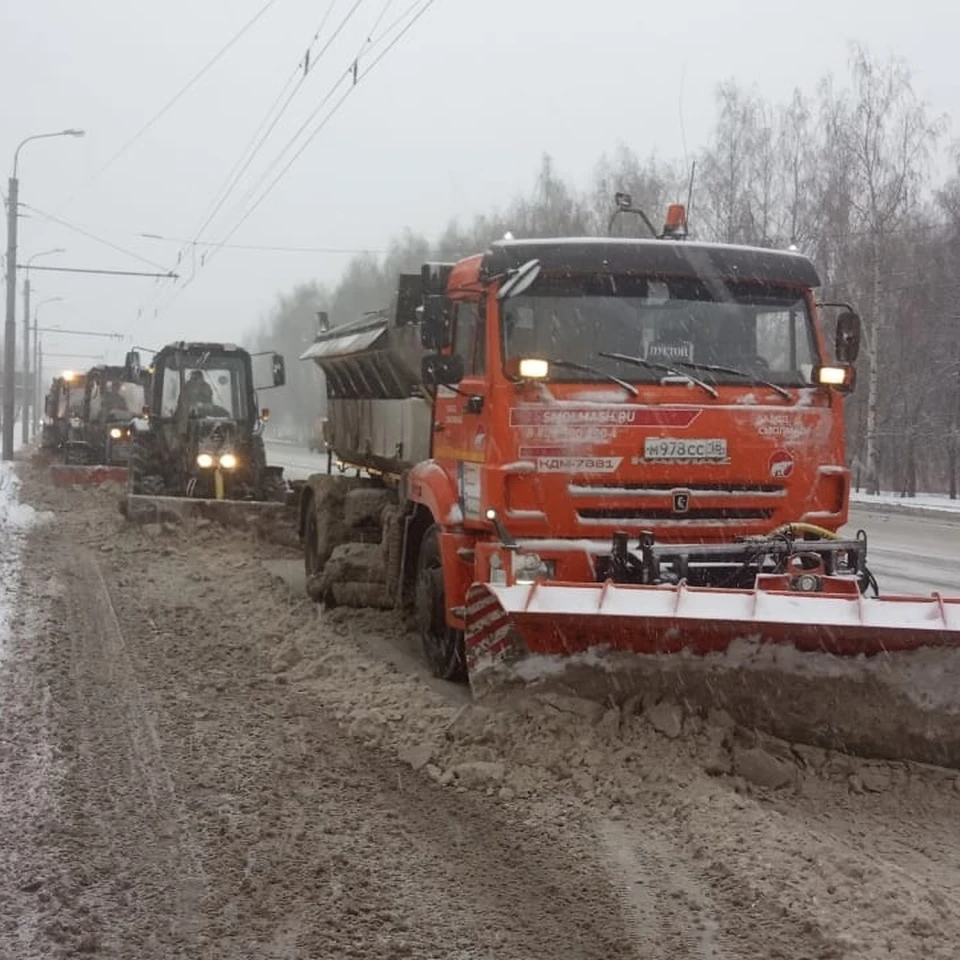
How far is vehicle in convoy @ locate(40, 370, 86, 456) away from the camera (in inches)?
1199

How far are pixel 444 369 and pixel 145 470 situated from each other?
1173 cm

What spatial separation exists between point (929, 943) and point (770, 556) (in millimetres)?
2798

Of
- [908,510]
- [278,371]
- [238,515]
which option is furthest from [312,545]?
[908,510]

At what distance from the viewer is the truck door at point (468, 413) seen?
6711 mm

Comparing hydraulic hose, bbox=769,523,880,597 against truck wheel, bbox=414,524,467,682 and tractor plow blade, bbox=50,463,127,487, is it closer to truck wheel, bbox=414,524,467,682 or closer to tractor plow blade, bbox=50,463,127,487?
truck wheel, bbox=414,524,467,682

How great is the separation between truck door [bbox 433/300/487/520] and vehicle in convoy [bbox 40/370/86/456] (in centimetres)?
2282

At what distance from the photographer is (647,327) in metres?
6.71

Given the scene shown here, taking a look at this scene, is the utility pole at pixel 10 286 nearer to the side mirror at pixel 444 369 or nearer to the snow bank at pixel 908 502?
the snow bank at pixel 908 502

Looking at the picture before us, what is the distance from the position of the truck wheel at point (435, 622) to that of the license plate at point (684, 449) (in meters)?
1.56

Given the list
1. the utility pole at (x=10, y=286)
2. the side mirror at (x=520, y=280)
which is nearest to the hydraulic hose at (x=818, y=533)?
the side mirror at (x=520, y=280)

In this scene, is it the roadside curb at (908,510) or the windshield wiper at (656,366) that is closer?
the windshield wiper at (656,366)

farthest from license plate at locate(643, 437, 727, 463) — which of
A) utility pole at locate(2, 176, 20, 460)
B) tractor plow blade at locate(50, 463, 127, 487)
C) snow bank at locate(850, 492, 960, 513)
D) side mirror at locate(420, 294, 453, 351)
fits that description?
utility pole at locate(2, 176, 20, 460)

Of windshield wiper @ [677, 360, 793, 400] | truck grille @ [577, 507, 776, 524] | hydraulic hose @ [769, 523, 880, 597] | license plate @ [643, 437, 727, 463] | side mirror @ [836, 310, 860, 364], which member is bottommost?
hydraulic hose @ [769, 523, 880, 597]

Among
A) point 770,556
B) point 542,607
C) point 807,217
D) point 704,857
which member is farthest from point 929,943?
point 807,217
